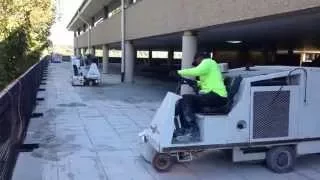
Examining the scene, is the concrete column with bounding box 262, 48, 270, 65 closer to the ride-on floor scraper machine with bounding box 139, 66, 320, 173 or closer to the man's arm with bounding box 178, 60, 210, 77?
the ride-on floor scraper machine with bounding box 139, 66, 320, 173

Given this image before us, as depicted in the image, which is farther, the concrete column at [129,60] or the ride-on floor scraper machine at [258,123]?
the concrete column at [129,60]

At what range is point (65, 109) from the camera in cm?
1444

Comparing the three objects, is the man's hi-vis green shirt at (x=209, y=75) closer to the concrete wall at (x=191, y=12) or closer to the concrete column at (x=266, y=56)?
the concrete wall at (x=191, y=12)

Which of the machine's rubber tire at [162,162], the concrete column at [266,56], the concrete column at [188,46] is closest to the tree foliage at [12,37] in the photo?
the concrete column at [188,46]

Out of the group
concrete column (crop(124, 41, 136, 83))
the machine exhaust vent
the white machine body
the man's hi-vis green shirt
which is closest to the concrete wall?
concrete column (crop(124, 41, 136, 83))

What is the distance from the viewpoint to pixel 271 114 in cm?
731

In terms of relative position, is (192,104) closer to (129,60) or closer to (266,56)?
(129,60)

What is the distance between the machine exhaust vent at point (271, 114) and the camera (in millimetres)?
7242

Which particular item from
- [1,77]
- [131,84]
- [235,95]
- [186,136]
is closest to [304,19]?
[235,95]

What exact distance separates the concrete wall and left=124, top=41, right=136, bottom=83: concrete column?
110 cm

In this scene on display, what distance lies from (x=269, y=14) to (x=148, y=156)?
314cm

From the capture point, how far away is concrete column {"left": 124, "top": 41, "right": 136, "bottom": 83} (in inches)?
986

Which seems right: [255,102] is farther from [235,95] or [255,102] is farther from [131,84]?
[131,84]

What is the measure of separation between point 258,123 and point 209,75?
971mm
